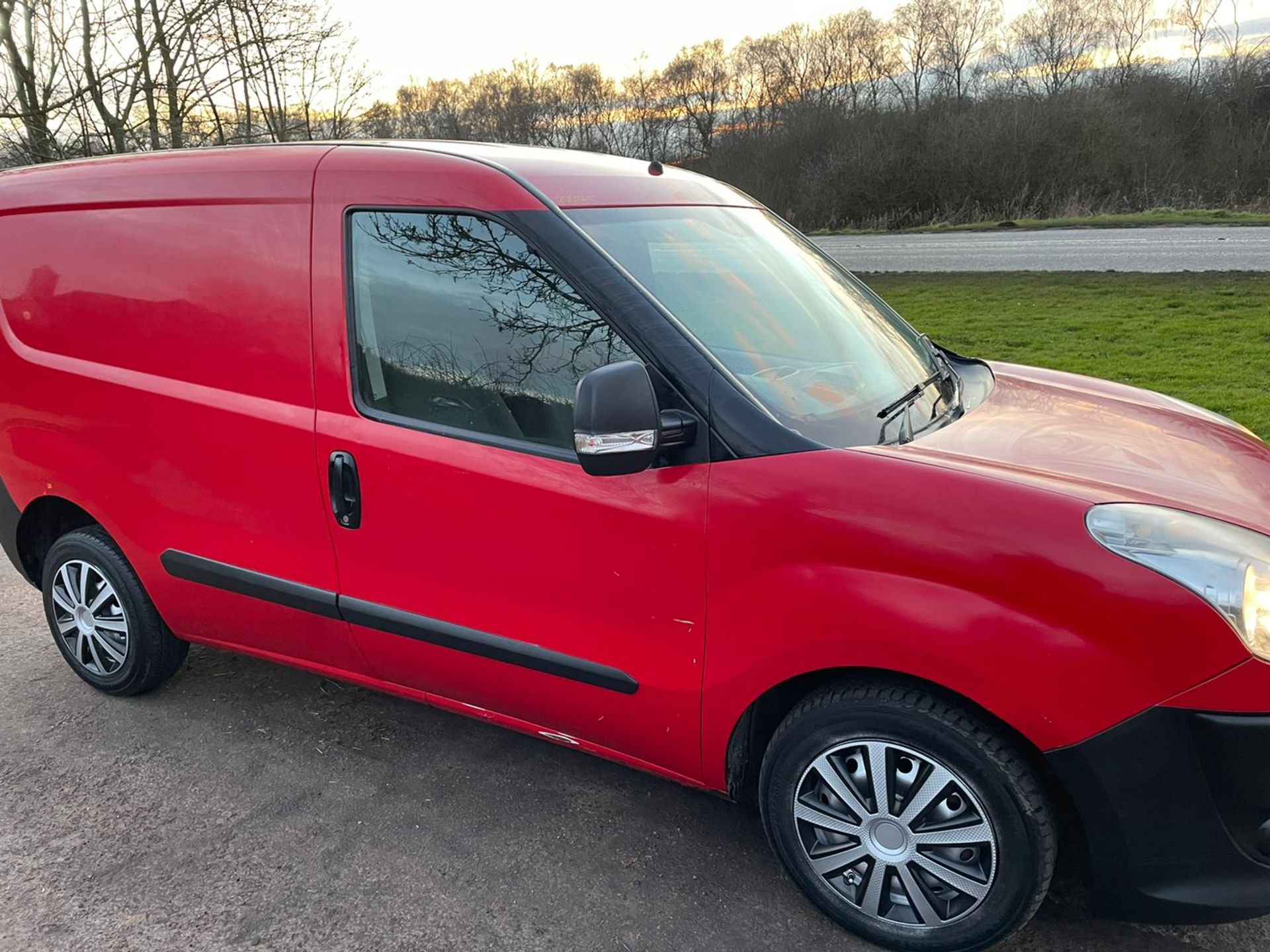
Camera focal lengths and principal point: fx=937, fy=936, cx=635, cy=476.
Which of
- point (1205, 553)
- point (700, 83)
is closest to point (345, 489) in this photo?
point (1205, 553)

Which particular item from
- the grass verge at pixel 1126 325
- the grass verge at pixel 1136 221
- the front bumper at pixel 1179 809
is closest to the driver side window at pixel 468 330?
the front bumper at pixel 1179 809

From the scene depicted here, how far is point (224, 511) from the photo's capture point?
2938 millimetres

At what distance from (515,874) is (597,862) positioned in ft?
0.75

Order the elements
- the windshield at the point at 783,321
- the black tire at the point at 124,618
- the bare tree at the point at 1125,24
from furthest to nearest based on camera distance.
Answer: the bare tree at the point at 1125,24
the black tire at the point at 124,618
the windshield at the point at 783,321

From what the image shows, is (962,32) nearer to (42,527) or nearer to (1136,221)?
(1136,221)

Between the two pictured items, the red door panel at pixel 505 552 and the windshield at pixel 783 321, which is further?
the windshield at pixel 783 321

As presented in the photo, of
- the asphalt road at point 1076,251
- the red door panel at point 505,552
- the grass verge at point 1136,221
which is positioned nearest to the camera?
the red door panel at point 505,552

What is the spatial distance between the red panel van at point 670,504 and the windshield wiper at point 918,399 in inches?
0.9

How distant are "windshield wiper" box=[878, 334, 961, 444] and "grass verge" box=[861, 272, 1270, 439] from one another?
4.22 meters

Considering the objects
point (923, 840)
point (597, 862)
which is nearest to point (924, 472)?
point (923, 840)

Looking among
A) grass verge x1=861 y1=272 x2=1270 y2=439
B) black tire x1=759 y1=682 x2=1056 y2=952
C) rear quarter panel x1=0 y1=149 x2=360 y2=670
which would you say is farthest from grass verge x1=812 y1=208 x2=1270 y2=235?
rear quarter panel x1=0 y1=149 x2=360 y2=670

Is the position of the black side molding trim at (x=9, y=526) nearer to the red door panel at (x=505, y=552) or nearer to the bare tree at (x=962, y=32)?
the red door panel at (x=505, y=552)

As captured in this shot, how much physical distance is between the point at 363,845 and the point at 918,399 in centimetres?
204

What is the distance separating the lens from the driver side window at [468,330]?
93.4 inches
